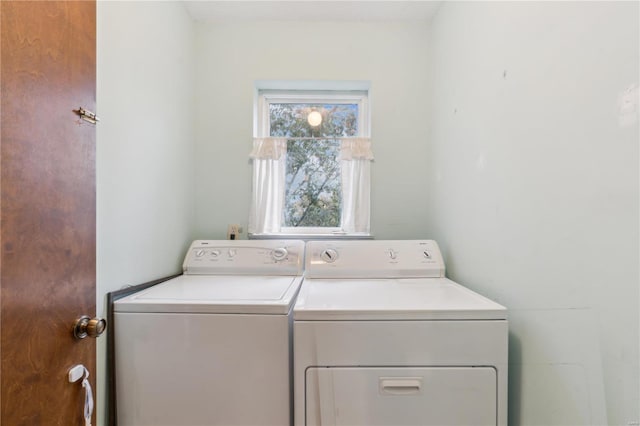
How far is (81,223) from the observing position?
82cm

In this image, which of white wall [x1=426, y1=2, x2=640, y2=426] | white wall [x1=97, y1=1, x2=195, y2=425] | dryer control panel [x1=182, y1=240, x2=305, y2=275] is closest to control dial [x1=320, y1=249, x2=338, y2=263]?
dryer control panel [x1=182, y1=240, x2=305, y2=275]

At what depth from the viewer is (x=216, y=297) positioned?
119 cm

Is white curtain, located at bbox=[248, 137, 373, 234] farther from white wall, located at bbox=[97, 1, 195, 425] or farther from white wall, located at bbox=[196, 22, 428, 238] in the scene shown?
white wall, located at bbox=[97, 1, 195, 425]

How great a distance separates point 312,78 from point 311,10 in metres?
0.39

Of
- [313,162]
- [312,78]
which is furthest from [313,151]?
[312,78]

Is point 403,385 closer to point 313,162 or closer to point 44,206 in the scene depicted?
point 44,206

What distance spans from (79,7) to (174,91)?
2.88 feet

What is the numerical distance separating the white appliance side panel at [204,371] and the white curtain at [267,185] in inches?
35.5

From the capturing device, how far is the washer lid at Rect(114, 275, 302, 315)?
109 cm

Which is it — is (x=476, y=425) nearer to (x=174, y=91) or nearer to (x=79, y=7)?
(x=79, y=7)

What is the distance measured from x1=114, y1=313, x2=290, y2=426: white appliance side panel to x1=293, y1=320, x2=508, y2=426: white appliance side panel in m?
0.08

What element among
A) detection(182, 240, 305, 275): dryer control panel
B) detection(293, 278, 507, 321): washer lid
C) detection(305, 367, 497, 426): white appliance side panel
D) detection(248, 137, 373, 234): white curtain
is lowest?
detection(305, 367, 497, 426): white appliance side panel

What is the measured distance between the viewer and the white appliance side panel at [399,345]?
1.02 m

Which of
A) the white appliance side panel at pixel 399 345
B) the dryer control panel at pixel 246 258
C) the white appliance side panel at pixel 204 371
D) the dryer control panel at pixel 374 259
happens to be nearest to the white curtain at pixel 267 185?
the dryer control panel at pixel 246 258
